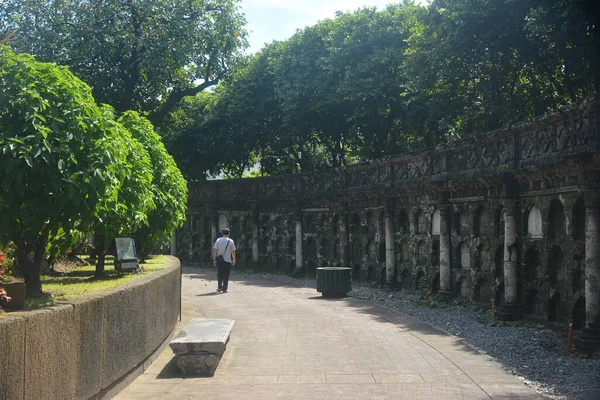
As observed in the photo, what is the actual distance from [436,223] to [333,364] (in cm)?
983

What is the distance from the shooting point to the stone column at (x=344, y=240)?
2517 cm

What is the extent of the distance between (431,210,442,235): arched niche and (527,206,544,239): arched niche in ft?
14.7

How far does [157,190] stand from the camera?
46.9 ft

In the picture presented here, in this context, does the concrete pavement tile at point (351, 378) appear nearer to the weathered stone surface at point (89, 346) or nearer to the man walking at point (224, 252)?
the weathered stone surface at point (89, 346)

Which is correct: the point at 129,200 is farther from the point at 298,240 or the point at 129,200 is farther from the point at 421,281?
the point at 298,240

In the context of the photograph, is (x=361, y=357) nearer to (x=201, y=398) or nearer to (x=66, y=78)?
(x=201, y=398)

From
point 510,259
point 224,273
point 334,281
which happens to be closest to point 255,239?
point 224,273

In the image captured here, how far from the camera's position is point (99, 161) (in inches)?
287

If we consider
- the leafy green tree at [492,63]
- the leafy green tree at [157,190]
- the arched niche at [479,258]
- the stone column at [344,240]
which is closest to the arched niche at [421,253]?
the arched niche at [479,258]

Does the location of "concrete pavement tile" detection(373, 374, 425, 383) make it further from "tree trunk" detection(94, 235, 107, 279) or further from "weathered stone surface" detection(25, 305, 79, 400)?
"tree trunk" detection(94, 235, 107, 279)

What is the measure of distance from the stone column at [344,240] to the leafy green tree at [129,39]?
851cm

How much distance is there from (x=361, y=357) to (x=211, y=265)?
78.4 feet

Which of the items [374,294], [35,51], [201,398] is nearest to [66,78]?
[201,398]

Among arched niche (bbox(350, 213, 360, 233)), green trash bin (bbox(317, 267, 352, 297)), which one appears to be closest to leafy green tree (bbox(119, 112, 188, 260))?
green trash bin (bbox(317, 267, 352, 297))
